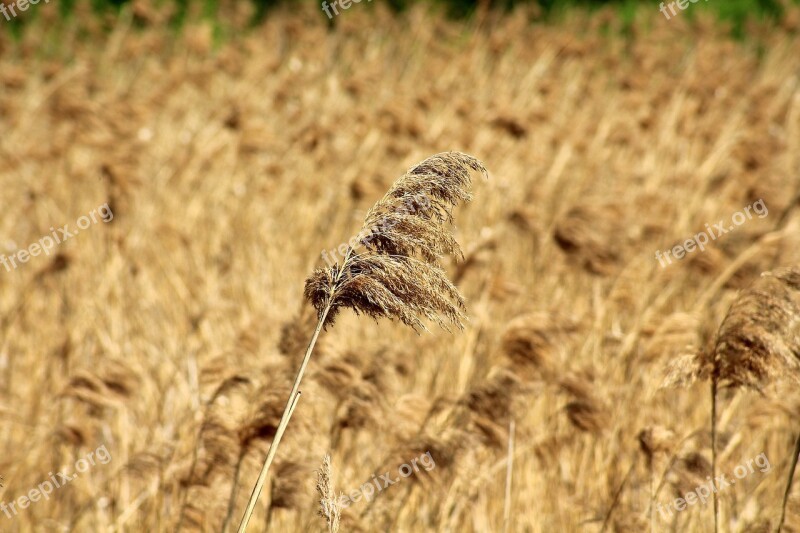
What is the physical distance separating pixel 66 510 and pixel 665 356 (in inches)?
78.5

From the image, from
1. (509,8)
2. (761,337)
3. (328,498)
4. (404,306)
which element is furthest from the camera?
(509,8)

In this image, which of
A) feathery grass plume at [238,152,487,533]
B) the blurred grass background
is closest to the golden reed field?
feathery grass plume at [238,152,487,533]

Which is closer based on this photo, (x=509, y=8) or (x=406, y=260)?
(x=406, y=260)

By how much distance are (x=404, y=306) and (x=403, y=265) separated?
62 mm

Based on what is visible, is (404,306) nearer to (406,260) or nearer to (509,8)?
(406,260)

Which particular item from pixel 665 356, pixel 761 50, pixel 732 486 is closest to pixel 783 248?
pixel 665 356

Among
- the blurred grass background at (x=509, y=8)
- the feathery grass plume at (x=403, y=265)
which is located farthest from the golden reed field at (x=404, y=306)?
the blurred grass background at (x=509, y=8)

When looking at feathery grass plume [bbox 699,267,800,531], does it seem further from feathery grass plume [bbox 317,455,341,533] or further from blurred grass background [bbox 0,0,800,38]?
blurred grass background [bbox 0,0,800,38]

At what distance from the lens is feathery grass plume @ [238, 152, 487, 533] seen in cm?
136

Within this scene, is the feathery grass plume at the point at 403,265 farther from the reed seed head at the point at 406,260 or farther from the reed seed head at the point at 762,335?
the reed seed head at the point at 762,335

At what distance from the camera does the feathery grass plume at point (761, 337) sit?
5.39 feet

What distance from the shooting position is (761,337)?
163cm

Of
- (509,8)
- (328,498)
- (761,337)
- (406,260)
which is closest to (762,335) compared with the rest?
(761,337)

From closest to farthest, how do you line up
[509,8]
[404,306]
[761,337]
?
[404,306] < [761,337] < [509,8]
